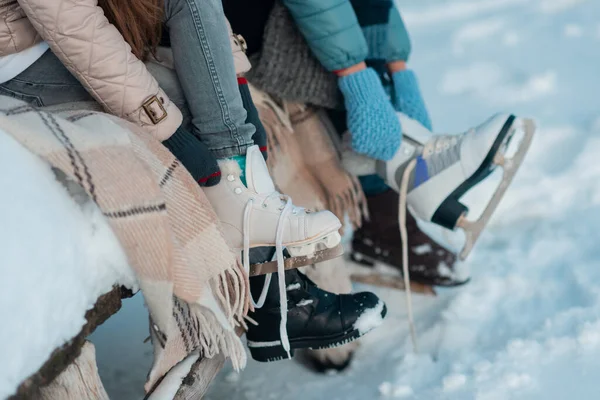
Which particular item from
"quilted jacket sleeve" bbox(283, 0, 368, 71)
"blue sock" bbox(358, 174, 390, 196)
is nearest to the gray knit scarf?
"quilted jacket sleeve" bbox(283, 0, 368, 71)

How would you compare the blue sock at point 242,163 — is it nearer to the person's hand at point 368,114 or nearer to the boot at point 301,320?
the boot at point 301,320

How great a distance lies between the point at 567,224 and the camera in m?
1.55

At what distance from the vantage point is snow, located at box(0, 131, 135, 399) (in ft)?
2.07

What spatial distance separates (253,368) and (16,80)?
0.74 m

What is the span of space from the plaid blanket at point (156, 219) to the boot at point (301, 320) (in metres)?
0.16

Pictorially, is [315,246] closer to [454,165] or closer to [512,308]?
[454,165]

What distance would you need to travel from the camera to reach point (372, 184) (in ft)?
5.07

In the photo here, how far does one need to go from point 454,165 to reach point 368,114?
0.20 m

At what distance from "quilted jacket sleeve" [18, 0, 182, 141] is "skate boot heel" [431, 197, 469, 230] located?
59 centimetres

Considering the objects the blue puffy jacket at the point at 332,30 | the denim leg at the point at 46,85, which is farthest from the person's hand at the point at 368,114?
the denim leg at the point at 46,85

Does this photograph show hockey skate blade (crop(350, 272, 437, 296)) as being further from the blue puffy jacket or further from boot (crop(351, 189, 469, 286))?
the blue puffy jacket

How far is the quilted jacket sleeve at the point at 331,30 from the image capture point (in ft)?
3.90

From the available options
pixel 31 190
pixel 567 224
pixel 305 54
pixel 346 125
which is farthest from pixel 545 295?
pixel 31 190

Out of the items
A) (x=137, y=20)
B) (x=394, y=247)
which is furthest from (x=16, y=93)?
(x=394, y=247)
